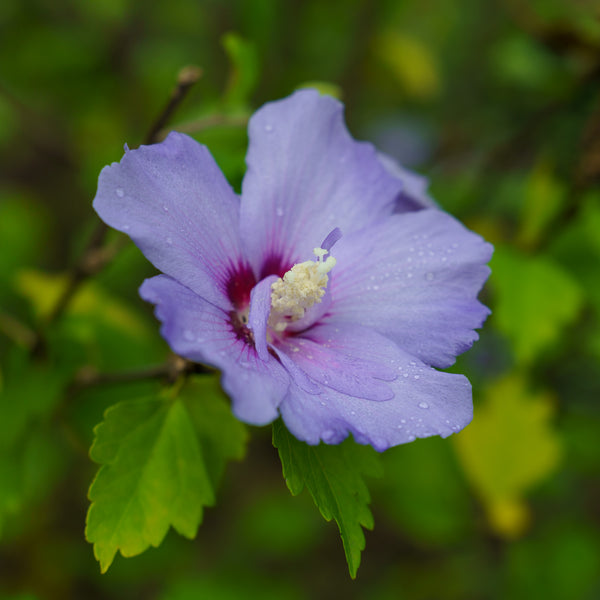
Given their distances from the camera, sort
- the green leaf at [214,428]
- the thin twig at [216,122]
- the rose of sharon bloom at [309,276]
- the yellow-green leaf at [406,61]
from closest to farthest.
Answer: the rose of sharon bloom at [309,276]
the green leaf at [214,428]
the thin twig at [216,122]
the yellow-green leaf at [406,61]

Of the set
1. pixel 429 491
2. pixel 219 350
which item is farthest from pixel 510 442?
pixel 219 350

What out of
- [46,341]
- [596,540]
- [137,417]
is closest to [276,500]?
[596,540]

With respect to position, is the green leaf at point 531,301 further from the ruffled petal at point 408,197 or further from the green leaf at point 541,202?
the ruffled petal at point 408,197

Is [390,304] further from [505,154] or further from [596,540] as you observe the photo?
[596,540]

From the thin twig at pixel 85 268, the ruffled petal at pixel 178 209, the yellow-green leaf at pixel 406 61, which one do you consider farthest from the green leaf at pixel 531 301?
the yellow-green leaf at pixel 406 61

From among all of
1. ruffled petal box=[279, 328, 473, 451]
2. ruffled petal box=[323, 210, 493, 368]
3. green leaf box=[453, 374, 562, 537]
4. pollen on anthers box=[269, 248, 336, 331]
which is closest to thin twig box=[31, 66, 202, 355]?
pollen on anthers box=[269, 248, 336, 331]

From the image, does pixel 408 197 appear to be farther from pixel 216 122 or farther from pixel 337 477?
pixel 337 477
